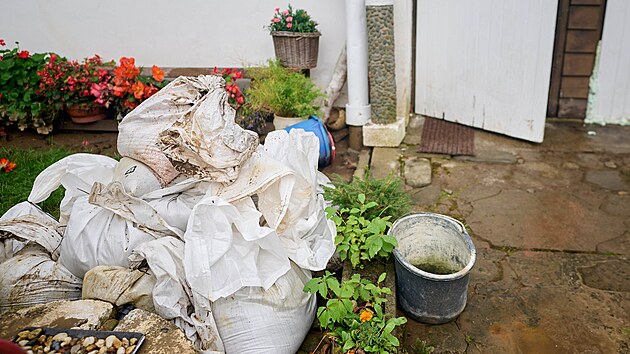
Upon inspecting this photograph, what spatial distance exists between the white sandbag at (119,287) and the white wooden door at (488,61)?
367cm

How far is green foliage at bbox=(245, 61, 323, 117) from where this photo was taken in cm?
444

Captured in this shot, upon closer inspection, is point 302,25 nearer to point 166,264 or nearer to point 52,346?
point 166,264

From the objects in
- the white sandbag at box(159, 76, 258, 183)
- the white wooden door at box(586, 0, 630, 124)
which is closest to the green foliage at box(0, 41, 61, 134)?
the white sandbag at box(159, 76, 258, 183)

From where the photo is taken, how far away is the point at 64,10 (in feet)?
18.3

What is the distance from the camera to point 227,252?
231 cm

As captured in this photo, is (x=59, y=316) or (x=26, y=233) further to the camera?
(x=26, y=233)

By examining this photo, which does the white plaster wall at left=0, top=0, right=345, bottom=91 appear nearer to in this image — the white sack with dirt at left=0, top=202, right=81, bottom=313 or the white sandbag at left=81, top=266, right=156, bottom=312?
the white sack with dirt at left=0, top=202, right=81, bottom=313

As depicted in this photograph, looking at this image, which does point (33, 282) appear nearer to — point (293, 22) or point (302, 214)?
point (302, 214)

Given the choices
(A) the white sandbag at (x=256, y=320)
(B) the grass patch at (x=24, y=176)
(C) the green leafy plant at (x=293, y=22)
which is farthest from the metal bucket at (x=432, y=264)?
(C) the green leafy plant at (x=293, y=22)

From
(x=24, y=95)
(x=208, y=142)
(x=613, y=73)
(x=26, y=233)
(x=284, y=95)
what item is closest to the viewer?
(x=208, y=142)

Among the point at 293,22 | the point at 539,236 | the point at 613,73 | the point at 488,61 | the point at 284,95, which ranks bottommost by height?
the point at 539,236

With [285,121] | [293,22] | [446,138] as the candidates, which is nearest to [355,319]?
[285,121]

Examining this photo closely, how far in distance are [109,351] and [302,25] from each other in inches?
139

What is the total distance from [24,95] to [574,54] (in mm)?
5330
